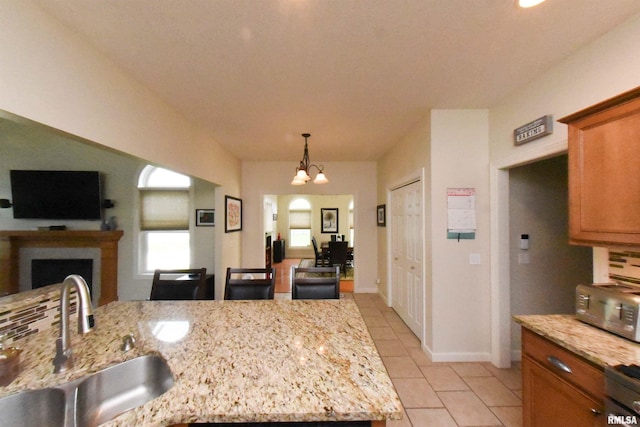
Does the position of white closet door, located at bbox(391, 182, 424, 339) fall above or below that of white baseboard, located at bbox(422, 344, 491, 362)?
above

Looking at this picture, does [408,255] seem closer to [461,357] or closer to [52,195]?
[461,357]

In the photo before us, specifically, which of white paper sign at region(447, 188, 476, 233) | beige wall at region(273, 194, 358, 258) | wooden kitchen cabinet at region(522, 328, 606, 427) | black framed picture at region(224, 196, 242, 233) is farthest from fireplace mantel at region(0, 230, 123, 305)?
beige wall at region(273, 194, 358, 258)

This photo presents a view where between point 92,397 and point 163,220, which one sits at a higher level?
point 163,220

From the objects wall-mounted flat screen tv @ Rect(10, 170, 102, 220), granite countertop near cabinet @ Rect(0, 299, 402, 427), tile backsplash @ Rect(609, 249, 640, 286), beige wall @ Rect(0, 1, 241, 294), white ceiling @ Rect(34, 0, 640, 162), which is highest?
white ceiling @ Rect(34, 0, 640, 162)

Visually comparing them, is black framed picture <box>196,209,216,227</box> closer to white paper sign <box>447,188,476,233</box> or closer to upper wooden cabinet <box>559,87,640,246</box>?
white paper sign <box>447,188,476,233</box>

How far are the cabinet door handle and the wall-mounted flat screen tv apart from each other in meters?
5.32

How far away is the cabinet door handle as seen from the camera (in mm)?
1336

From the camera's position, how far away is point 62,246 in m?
4.02

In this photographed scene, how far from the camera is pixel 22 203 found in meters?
3.87

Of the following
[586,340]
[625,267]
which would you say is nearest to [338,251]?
[625,267]

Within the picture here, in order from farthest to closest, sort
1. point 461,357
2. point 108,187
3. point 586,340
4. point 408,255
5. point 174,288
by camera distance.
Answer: point 108,187, point 408,255, point 461,357, point 174,288, point 586,340

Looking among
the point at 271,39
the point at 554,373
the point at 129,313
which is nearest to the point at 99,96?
the point at 271,39

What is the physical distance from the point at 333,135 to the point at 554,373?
309 cm

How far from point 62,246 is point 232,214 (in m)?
2.50
